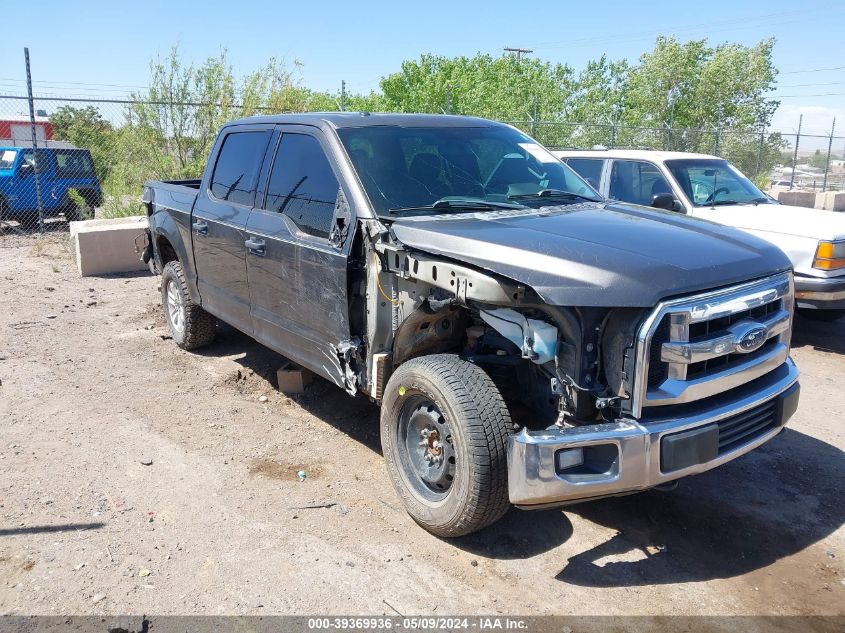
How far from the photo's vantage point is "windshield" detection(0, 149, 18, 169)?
14.5 metres

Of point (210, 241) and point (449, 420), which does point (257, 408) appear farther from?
point (449, 420)

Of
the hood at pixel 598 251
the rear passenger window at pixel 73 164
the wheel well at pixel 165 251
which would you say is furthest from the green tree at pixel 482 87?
the hood at pixel 598 251

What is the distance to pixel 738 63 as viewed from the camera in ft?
108

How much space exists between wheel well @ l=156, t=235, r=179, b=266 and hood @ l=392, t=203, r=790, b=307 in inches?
153

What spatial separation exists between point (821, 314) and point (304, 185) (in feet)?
20.4

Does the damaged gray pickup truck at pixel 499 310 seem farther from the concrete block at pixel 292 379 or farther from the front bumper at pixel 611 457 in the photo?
the concrete block at pixel 292 379

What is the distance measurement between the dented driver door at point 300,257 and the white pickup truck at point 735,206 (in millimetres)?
3698

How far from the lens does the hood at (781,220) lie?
6980 mm

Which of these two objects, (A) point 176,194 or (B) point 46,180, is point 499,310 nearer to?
(A) point 176,194

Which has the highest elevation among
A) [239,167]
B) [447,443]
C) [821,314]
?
[239,167]

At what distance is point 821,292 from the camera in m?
6.79

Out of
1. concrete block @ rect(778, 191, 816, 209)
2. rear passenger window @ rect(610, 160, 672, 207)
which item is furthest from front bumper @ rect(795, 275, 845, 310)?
concrete block @ rect(778, 191, 816, 209)

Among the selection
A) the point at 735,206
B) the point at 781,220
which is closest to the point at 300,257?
the point at 781,220

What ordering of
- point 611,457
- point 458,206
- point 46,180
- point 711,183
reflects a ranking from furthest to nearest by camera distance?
1. point 46,180
2. point 711,183
3. point 458,206
4. point 611,457
